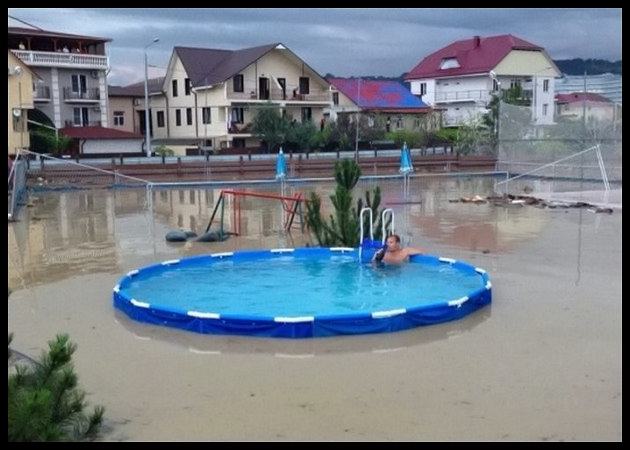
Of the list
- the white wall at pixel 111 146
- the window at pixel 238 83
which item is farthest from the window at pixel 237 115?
the white wall at pixel 111 146

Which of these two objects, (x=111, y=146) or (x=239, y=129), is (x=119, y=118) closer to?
(x=111, y=146)

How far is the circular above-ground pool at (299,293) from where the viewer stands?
8453 millimetres

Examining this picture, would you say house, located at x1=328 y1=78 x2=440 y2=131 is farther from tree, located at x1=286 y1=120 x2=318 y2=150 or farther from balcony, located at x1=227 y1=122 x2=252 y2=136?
tree, located at x1=286 y1=120 x2=318 y2=150

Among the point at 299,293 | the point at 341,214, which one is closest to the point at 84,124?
the point at 341,214

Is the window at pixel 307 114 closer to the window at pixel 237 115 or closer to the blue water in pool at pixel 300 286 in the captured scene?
the window at pixel 237 115

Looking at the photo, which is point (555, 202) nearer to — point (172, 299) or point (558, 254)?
point (558, 254)

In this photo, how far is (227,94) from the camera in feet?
154

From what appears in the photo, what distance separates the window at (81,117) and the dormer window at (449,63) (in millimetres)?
28794

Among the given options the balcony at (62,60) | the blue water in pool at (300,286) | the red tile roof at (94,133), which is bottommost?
the blue water in pool at (300,286)

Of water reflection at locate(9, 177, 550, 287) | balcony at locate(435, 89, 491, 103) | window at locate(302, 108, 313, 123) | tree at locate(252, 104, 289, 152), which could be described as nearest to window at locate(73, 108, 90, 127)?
tree at locate(252, 104, 289, 152)

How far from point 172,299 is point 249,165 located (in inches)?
1051

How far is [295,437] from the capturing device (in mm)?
5570

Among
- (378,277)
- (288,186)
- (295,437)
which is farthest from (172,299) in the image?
(288,186)

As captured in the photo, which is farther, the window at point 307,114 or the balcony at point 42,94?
the window at point 307,114
